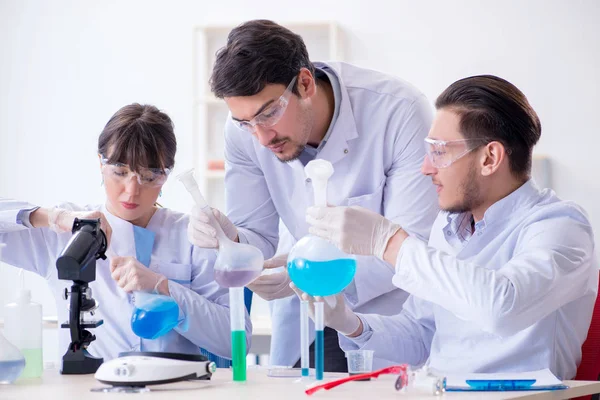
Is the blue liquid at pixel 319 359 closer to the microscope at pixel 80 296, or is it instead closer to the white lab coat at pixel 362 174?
the microscope at pixel 80 296

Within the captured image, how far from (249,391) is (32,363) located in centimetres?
61

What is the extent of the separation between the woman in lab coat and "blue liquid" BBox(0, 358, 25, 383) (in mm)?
614

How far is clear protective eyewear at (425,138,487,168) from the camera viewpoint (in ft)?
6.69

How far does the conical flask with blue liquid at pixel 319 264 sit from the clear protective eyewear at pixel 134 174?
0.97 m

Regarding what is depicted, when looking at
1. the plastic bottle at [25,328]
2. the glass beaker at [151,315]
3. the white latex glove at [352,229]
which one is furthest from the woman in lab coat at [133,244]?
the white latex glove at [352,229]

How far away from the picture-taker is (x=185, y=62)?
5.23 meters

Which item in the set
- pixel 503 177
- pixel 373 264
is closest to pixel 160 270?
pixel 373 264

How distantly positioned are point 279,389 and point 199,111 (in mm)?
3539

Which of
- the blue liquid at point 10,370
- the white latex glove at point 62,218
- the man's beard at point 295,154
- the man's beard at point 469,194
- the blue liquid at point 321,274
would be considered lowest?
the blue liquid at point 10,370

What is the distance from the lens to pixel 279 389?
5.38ft

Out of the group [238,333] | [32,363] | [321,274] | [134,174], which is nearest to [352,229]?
[321,274]

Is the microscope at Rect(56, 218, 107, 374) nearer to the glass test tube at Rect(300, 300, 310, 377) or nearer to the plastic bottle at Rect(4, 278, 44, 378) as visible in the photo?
the plastic bottle at Rect(4, 278, 44, 378)

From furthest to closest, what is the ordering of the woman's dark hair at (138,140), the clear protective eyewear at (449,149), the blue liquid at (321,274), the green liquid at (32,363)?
1. the woman's dark hair at (138,140)
2. the clear protective eyewear at (449,149)
3. the green liquid at (32,363)
4. the blue liquid at (321,274)

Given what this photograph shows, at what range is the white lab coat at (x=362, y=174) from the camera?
8.21 ft
